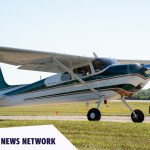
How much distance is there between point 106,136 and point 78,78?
646 cm

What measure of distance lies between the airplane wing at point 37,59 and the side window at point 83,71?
19 centimetres

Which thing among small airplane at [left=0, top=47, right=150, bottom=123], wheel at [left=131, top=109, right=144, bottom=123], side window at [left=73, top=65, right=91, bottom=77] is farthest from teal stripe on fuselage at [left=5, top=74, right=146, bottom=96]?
wheel at [left=131, top=109, right=144, bottom=123]

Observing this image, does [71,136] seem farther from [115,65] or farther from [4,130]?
[115,65]

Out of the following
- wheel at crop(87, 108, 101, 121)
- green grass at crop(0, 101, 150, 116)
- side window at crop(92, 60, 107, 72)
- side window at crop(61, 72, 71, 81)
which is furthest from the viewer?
green grass at crop(0, 101, 150, 116)

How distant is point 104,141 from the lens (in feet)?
40.9

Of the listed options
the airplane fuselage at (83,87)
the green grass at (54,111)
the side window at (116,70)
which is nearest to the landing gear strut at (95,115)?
the airplane fuselage at (83,87)

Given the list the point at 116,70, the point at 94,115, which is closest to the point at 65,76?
the point at 94,115

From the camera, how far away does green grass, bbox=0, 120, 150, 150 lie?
38.5 ft

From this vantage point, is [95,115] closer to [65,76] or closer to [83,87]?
[83,87]

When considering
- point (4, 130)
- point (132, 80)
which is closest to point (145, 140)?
point (4, 130)

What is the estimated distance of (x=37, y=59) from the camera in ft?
66.6

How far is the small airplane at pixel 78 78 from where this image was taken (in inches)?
747

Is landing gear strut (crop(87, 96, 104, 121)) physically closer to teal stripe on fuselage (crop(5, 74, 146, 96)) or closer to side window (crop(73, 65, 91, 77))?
teal stripe on fuselage (crop(5, 74, 146, 96))

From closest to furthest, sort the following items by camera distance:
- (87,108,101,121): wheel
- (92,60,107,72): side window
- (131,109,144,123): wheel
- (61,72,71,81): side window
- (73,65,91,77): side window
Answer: (87,108,101,121): wheel
(92,60,107,72): side window
(131,109,144,123): wheel
(73,65,91,77): side window
(61,72,71,81): side window
